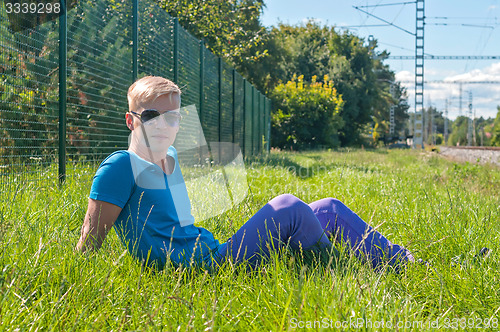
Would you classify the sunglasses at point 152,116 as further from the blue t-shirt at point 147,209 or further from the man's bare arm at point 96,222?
the man's bare arm at point 96,222

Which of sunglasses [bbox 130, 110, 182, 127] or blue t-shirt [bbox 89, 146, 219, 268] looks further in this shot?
sunglasses [bbox 130, 110, 182, 127]

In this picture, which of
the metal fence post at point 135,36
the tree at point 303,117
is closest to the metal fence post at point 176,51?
the metal fence post at point 135,36

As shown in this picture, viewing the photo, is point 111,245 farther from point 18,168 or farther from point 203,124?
point 203,124

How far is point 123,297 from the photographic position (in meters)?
1.83

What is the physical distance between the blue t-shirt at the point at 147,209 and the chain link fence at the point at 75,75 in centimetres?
142

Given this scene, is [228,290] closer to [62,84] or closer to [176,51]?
[62,84]

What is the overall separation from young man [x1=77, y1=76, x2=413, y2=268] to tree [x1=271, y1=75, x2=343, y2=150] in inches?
833

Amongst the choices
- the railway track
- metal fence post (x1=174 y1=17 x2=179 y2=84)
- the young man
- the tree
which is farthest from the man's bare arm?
the tree

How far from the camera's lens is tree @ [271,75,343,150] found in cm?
2344

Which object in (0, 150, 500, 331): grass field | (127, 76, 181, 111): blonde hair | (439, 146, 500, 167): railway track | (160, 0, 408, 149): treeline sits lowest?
(0, 150, 500, 331): grass field

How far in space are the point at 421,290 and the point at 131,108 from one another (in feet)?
5.37

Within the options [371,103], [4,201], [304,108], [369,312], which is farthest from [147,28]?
[371,103]

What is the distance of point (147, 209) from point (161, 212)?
69mm

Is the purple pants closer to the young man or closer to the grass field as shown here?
the young man
